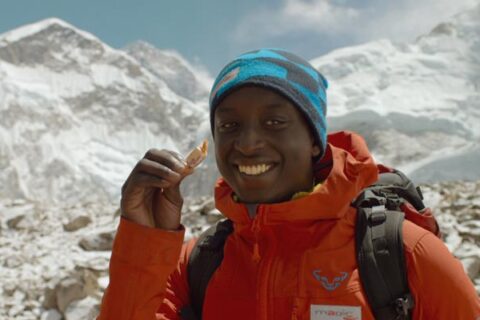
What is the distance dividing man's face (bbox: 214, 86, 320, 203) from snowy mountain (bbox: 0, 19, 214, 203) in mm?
66752

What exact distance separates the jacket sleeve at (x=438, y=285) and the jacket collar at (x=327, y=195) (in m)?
0.23

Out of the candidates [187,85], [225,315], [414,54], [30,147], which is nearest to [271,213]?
[225,315]

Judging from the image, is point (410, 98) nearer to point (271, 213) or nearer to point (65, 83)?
point (271, 213)

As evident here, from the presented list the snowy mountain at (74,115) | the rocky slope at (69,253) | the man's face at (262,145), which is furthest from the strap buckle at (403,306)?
the snowy mountain at (74,115)

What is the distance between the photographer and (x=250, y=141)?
1419 mm

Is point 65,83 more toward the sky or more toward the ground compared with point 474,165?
more toward the sky

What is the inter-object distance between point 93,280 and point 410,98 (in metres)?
38.7

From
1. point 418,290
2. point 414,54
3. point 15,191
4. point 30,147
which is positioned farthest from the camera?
point 30,147

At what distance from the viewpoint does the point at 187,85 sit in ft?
432

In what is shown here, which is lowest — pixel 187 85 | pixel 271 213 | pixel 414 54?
pixel 271 213

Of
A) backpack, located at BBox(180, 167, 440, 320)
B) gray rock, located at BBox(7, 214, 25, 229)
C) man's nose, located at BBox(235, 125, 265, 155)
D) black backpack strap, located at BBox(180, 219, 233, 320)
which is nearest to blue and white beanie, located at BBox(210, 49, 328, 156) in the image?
man's nose, located at BBox(235, 125, 265, 155)

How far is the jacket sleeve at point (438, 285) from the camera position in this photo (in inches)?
50.1

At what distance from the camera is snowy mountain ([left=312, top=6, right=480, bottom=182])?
1021 inches

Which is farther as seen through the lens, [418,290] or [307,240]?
[307,240]
